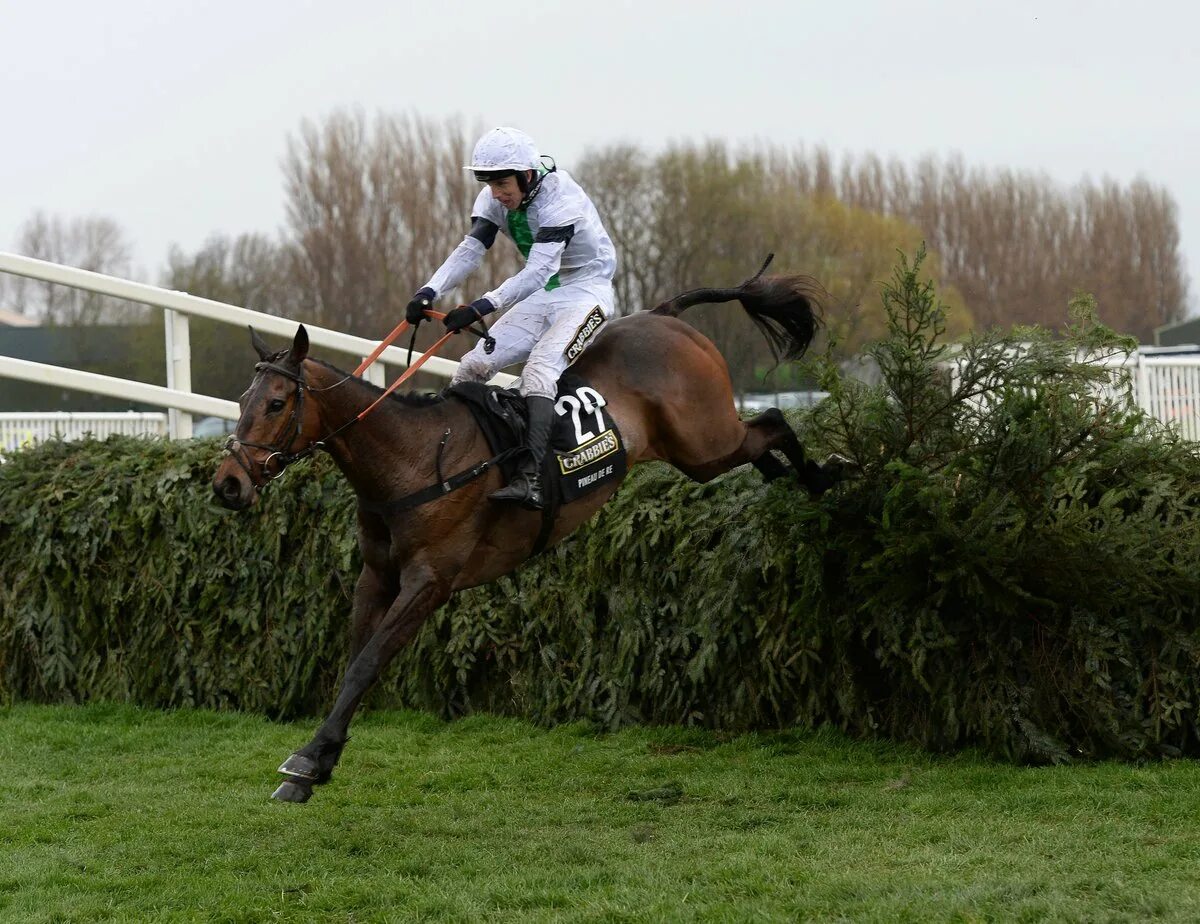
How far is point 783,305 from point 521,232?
5.66 feet

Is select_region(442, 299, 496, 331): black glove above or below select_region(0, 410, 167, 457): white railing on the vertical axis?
above

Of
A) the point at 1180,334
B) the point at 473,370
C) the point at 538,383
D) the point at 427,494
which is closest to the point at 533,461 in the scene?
the point at 538,383

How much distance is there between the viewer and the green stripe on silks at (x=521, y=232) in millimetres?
6145

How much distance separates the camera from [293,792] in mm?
4984

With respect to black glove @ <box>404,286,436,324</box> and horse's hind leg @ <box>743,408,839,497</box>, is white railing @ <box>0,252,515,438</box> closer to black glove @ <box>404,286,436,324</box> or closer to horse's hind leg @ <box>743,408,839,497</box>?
horse's hind leg @ <box>743,408,839,497</box>

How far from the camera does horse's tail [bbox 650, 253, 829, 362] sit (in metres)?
→ 7.32

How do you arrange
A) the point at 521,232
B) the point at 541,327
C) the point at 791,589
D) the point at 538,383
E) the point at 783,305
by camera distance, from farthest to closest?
the point at 783,305, the point at 791,589, the point at 541,327, the point at 521,232, the point at 538,383

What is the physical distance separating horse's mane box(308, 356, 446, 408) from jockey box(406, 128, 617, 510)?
1.04ft

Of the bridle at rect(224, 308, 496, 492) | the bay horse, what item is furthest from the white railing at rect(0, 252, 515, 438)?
the bridle at rect(224, 308, 496, 492)

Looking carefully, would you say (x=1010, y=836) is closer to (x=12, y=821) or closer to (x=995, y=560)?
(x=995, y=560)

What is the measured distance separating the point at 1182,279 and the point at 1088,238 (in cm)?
411

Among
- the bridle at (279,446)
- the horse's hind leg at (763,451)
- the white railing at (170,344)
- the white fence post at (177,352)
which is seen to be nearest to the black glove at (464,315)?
the bridle at (279,446)

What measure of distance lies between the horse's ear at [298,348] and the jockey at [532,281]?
463 mm

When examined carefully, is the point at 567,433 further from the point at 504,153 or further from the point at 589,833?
the point at 589,833
